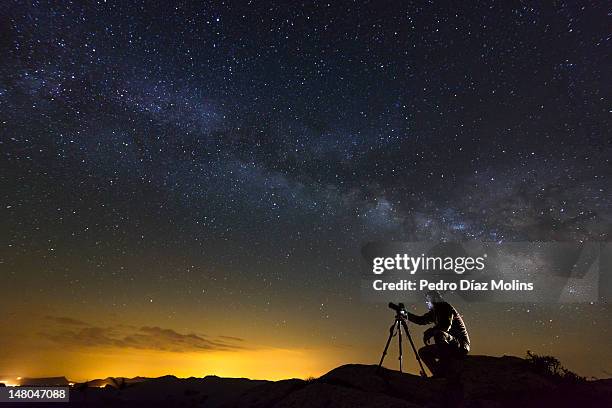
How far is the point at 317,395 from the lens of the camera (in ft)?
31.9

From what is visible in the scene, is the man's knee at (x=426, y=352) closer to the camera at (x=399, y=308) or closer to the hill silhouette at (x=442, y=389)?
the hill silhouette at (x=442, y=389)

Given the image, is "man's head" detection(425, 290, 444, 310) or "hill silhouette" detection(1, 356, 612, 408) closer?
"hill silhouette" detection(1, 356, 612, 408)

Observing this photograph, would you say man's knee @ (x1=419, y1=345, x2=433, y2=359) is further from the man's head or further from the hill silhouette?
the man's head

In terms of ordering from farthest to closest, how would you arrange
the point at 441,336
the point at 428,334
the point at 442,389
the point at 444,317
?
1. the point at 428,334
2. the point at 444,317
3. the point at 441,336
4. the point at 442,389

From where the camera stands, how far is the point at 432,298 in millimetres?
10891

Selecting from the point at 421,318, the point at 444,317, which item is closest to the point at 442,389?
the point at 444,317

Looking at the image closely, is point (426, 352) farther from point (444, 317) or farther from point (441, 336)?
point (444, 317)

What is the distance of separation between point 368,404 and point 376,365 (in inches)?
90.3

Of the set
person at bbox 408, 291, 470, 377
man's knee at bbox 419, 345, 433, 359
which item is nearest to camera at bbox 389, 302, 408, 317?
person at bbox 408, 291, 470, 377

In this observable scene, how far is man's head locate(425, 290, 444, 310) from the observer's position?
1085 centimetres

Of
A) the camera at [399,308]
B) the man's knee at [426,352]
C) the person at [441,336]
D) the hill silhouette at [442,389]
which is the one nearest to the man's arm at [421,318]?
the person at [441,336]

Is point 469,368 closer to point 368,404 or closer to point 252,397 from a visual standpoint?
point 368,404

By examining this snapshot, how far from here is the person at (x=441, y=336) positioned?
10672mm

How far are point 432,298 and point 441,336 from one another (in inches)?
37.9
